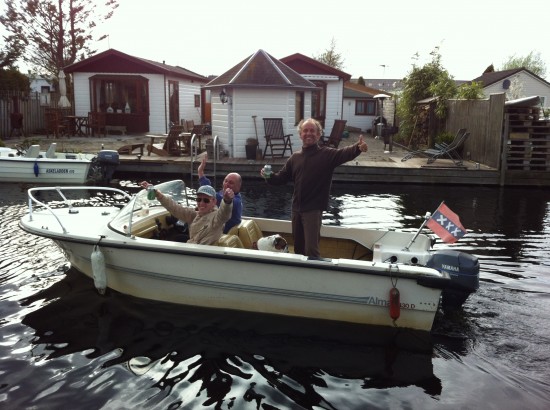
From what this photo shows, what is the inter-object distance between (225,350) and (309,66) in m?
19.0

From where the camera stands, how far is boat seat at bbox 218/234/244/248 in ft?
17.7

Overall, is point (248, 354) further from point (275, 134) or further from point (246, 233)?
point (275, 134)

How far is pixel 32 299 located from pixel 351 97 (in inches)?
985

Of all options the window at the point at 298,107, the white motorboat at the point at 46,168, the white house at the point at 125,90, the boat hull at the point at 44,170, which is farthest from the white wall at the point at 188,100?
the boat hull at the point at 44,170

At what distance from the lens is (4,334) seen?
5.04m

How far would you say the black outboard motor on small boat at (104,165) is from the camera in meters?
13.0

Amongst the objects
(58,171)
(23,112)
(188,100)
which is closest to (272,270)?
(58,171)

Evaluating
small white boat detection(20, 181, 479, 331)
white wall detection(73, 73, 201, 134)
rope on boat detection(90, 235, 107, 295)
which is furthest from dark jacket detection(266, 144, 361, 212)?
white wall detection(73, 73, 201, 134)

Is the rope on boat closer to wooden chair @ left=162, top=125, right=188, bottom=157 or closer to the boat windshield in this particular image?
the boat windshield

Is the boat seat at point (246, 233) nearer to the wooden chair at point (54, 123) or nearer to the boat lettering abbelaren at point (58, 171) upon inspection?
the boat lettering abbelaren at point (58, 171)

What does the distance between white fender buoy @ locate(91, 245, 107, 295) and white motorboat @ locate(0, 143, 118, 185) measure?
8086mm

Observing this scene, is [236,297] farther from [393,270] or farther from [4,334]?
[4,334]

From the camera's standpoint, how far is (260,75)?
15.8 metres

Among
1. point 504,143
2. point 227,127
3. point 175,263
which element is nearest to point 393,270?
point 175,263
